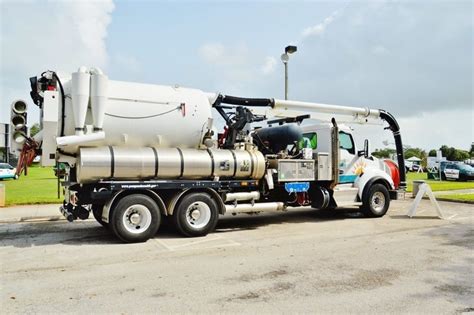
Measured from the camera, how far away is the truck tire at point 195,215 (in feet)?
29.1

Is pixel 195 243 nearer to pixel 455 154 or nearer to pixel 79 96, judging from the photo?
pixel 79 96

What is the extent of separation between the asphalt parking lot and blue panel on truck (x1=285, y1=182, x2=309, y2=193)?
1083 millimetres

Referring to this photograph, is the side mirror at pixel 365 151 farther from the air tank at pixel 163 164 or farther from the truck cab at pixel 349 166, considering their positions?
the air tank at pixel 163 164

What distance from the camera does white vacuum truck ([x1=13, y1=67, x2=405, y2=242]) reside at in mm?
8211

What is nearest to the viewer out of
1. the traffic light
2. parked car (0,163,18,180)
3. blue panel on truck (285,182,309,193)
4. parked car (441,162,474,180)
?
the traffic light

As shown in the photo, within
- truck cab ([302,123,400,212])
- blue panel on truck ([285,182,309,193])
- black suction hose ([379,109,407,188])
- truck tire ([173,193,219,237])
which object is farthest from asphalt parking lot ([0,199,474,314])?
black suction hose ([379,109,407,188])

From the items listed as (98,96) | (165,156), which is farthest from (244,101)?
(98,96)

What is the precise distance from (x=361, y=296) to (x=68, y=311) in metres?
3.50

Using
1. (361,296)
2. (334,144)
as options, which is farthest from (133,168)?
(334,144)

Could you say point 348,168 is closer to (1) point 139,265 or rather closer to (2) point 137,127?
(2) point 137,127

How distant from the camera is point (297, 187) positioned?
1102 centimetres

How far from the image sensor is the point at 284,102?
1214 cm

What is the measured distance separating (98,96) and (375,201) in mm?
8550

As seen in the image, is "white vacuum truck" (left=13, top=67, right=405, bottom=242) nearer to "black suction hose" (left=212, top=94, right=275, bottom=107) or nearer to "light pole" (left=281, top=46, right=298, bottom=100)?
"black suction hose" (left=212, top=94, right=275, bottom=107)
